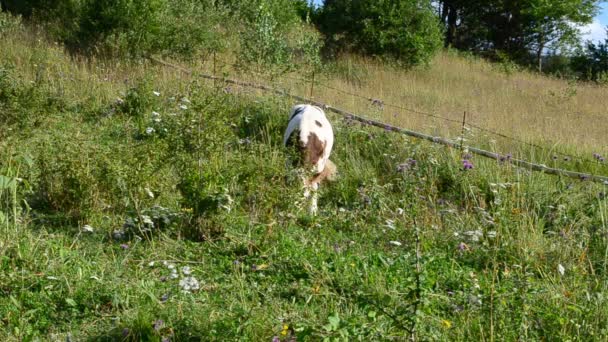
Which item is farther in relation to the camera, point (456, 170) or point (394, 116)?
point (394, 116)

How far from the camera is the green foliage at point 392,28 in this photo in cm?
1552

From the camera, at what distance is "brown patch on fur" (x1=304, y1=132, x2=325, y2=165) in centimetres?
609

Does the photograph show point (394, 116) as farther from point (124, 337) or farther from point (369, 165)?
point (124, 337)

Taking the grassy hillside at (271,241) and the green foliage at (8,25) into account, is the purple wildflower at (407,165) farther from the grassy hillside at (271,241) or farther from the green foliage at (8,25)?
the green foliage at (8,25)

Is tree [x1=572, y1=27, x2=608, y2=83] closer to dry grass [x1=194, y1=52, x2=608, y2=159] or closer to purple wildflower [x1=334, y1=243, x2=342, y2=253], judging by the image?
dry grass [x1=194, y1=52, x2=608, y2=159]

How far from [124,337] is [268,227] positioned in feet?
5.32

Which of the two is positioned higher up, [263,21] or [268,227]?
[263,21]

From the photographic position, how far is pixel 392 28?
15.6 m

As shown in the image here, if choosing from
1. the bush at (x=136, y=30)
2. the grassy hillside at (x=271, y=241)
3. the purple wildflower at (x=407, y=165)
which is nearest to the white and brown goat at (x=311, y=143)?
the grassy hillside at (x=271, y=241)

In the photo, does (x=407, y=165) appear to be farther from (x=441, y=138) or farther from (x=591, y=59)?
(x=591, y=59)

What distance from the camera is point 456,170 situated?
21.6 feet

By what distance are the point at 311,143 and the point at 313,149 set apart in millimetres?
61

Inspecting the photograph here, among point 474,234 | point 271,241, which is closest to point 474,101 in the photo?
point 474,234

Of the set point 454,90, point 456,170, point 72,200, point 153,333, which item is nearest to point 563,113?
point 454,90
